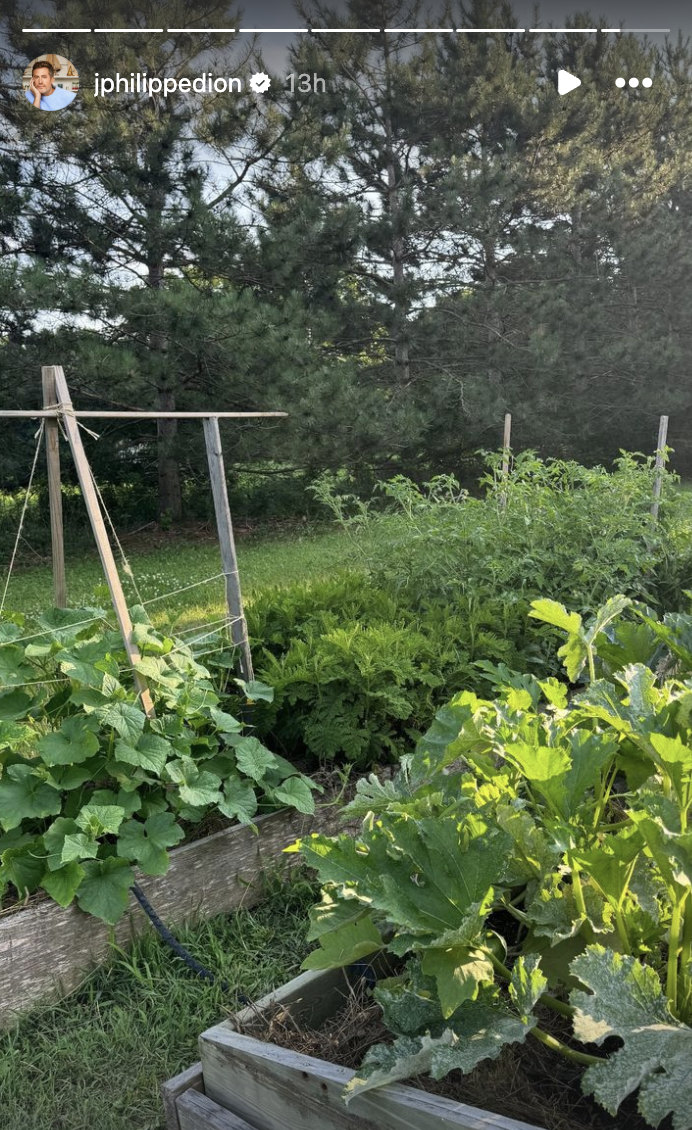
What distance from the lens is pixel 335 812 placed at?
2678mm

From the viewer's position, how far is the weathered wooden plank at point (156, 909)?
206 cm

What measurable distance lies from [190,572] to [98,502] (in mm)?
6231

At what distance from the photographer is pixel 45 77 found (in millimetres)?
9352

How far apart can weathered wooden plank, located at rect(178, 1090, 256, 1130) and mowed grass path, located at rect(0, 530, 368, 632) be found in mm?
3958

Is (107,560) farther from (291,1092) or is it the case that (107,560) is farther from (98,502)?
(291,1092)

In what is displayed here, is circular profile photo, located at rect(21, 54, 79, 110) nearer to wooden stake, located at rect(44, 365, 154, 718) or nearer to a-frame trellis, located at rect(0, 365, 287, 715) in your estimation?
a-frame trellis, located at rect(0, 365, 287, 715)

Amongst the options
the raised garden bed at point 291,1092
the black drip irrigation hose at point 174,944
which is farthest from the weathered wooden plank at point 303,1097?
the black drip irrigation hose at point 174,944

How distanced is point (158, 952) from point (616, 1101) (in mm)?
1637

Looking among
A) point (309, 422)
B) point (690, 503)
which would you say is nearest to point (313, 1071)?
point (690, 503)

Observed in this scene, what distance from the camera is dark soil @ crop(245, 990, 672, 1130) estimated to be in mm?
1171

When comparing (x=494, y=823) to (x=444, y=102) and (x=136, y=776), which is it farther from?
(x=444, y=102)

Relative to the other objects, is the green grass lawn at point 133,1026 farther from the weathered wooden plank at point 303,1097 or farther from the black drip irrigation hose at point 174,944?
the weathered wooden plank at point 303,1097

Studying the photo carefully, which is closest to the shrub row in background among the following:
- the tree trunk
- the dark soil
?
the dark soil

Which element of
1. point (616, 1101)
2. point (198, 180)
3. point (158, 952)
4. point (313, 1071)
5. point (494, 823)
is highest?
point (198, 180)
